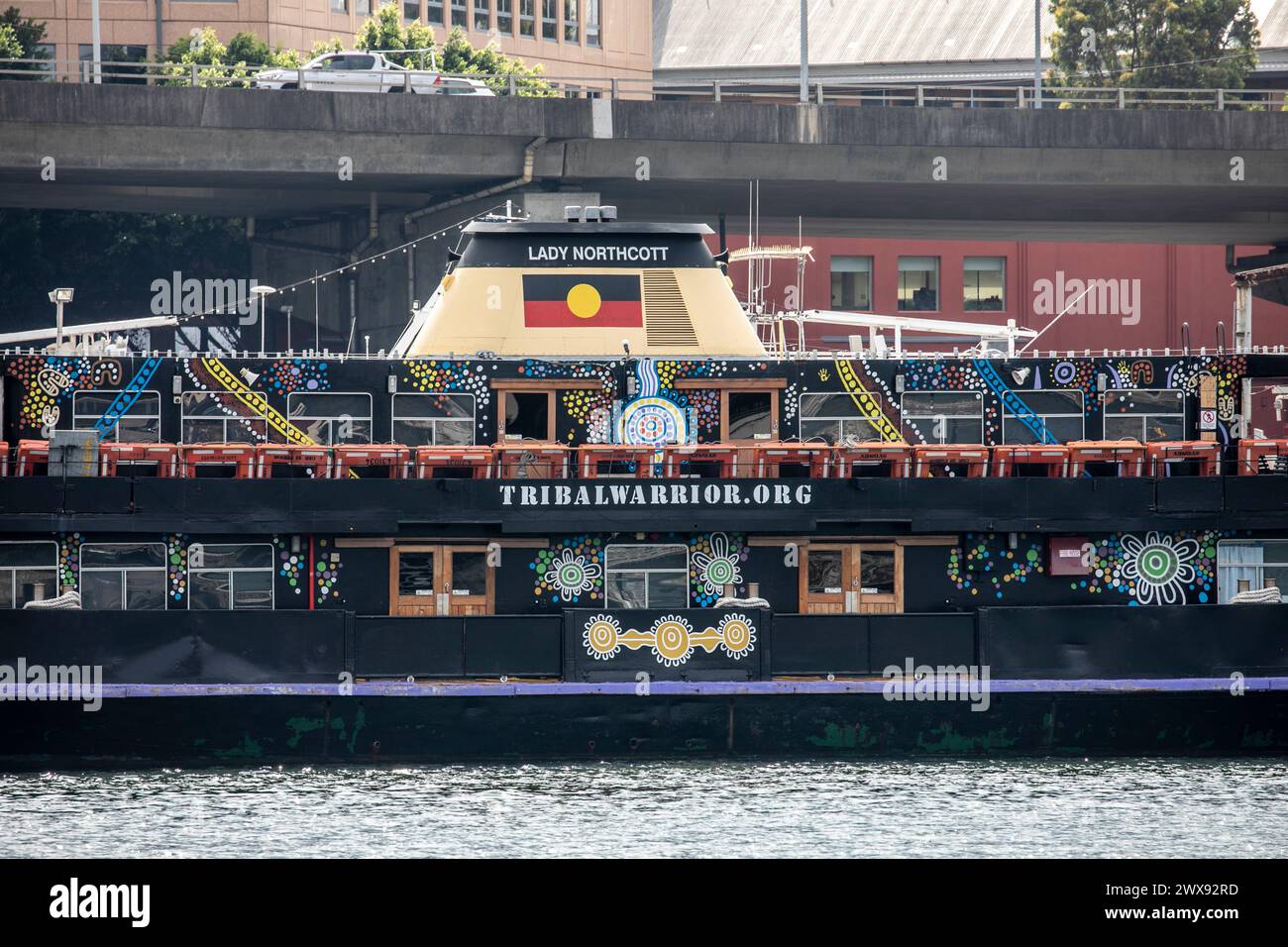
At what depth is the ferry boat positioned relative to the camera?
80.9 feet

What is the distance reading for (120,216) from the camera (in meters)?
60.1

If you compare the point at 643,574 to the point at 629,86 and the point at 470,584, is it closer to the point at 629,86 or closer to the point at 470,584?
the point at 470,584

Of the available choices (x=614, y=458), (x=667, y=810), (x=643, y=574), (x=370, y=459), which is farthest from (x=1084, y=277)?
(x=667, y=810)

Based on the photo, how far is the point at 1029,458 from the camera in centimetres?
2584

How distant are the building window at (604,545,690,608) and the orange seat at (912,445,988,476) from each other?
3237 millimetres

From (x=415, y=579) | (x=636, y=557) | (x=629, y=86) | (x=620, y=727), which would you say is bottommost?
(x=620, y=727)

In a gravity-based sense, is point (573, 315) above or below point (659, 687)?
above

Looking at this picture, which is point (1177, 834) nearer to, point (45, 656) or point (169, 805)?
point (169, 805)

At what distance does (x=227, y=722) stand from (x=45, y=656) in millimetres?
2351

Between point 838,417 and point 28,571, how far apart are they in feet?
35.0

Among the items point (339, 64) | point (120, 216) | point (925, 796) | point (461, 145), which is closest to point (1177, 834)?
point (925, 796)

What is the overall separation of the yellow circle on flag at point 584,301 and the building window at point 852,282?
43676mm

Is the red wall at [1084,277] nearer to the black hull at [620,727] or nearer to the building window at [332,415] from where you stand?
the building window at [332,415]

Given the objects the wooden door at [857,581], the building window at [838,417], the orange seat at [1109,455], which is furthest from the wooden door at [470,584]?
the orange seat at [1109,455]
